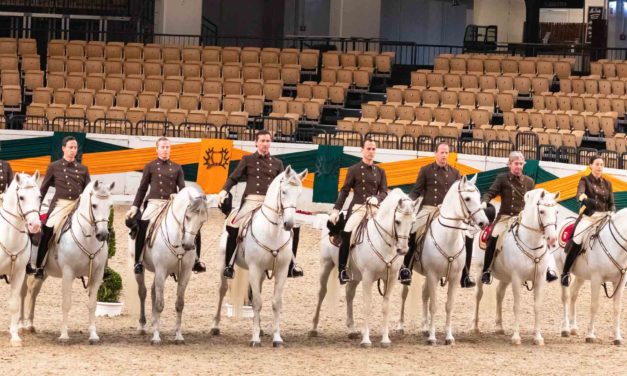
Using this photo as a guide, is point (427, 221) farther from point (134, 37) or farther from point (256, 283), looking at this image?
point (134, 37)

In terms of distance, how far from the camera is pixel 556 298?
61.0 ft

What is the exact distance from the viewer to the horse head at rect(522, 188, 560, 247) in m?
14.4

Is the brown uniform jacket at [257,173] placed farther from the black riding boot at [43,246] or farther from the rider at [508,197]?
the rider at [508,197]

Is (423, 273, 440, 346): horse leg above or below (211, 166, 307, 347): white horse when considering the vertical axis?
below

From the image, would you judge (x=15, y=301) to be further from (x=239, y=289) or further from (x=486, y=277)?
(x=486, y=277)

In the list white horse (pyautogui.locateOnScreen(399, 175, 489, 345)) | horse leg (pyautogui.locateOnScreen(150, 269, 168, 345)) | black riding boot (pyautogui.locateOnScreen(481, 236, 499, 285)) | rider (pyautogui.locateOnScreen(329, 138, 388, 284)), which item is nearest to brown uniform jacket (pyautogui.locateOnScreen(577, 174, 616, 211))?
black riding boot (pyautogui.locateOnScreen(481, 236, 499, 285))

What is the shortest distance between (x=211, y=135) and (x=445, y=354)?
1220 cm

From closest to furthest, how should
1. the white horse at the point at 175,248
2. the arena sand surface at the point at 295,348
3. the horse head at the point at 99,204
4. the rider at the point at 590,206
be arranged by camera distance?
the arena sand surface at the point at 295,348
the horse head at the point at 99,204
the white horse at the point at 175,248
the rider at the point at 590,206

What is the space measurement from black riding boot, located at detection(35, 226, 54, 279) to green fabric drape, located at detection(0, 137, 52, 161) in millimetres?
10512

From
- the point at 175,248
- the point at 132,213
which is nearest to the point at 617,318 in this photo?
the point at 175,248

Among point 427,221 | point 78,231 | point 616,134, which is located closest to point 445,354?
point 427,221

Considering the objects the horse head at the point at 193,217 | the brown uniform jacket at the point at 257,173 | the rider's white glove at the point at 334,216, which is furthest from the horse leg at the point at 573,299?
the horse head at the point at 193,217

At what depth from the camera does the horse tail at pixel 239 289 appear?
15.3m

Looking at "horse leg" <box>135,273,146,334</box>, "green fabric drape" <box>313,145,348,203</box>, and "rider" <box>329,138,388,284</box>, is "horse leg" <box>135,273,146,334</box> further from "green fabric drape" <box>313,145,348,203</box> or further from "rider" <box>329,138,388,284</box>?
"green fabric drape" <box>313,145,348,203</box>
